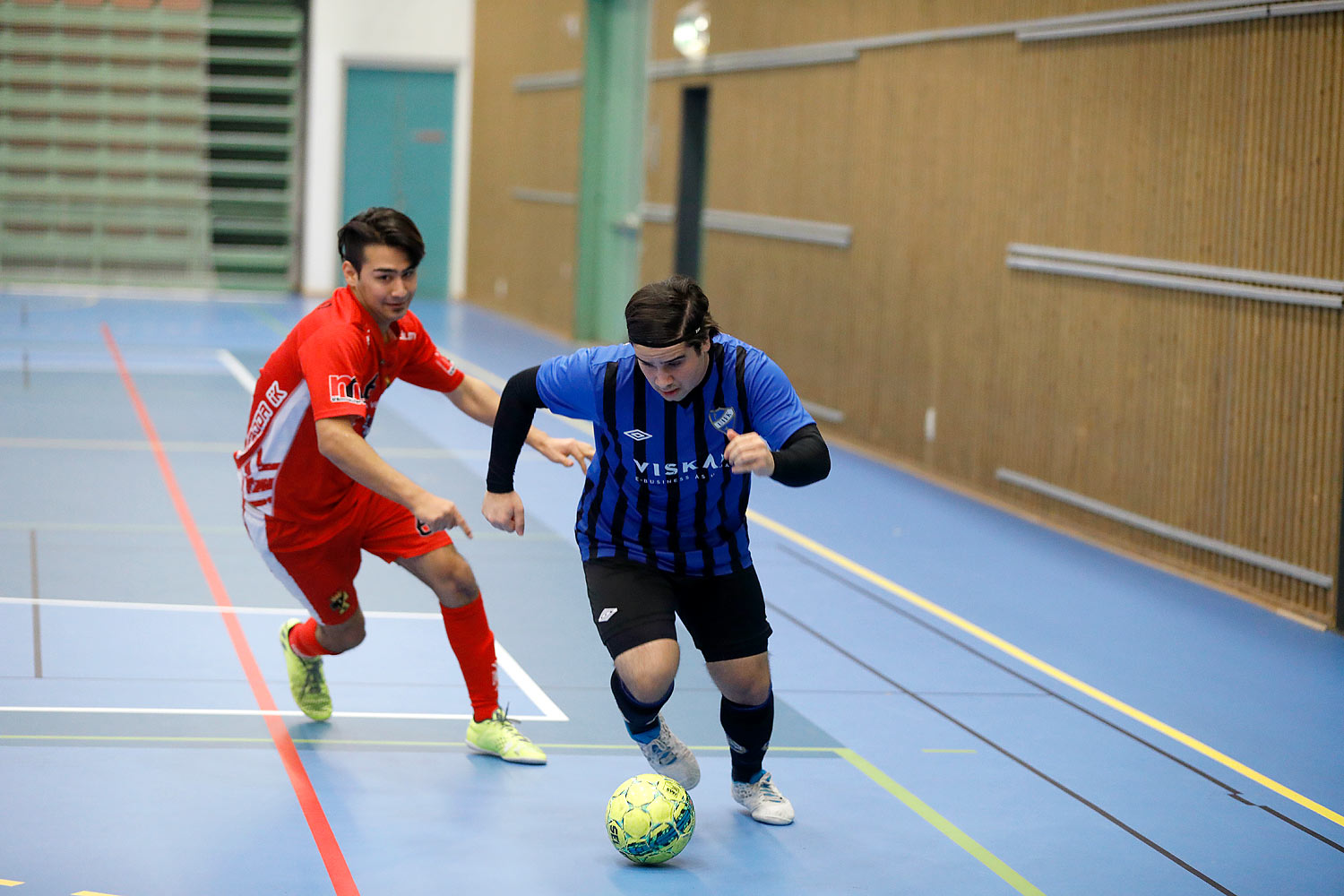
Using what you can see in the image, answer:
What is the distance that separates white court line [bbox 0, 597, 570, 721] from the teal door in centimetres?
1591

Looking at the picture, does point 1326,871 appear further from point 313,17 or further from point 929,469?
point 313,17

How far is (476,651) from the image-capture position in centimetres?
501

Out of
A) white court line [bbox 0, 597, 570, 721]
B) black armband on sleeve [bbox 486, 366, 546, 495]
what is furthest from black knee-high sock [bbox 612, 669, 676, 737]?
white court line [bbox 0, 597, 570, 721]

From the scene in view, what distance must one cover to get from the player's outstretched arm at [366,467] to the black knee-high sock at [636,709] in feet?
2.01

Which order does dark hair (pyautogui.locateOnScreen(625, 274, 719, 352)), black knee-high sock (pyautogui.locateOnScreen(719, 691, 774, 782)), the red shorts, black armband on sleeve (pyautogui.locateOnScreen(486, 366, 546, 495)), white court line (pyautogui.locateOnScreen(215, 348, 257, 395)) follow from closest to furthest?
dark hair (pyautogui.locateOnScreen(625, 274, 719, 352)) < black armband on sleeve (pyautogui.locateOnScreen(486, 366, 546, 495)) < black knee-high sock (pyautogui.locateOnScreen(719, 691, 774, 782)) < the red shorts < white court line (pyautogui.locateOnScreen(215, 348, 257, 395))

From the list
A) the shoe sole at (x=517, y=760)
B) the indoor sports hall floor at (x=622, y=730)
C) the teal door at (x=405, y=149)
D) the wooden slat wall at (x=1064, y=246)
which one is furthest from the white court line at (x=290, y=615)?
the teal door at (x=405, y=149)

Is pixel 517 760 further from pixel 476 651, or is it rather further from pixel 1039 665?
pixel 1039 665

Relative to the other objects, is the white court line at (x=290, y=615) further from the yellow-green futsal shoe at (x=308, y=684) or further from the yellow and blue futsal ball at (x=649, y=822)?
the yellow and blue futsal ball at (x=649, y=822)

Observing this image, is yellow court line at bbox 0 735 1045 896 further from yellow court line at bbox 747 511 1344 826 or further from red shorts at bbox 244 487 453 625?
yellow court line at bbox 747 511 1344 826

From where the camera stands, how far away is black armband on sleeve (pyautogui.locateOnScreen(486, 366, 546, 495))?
14.5 ft

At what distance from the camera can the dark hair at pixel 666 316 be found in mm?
3914

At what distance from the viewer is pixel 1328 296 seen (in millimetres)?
7188

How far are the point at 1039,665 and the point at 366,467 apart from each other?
3.32m

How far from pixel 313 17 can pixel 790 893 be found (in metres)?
19.5
